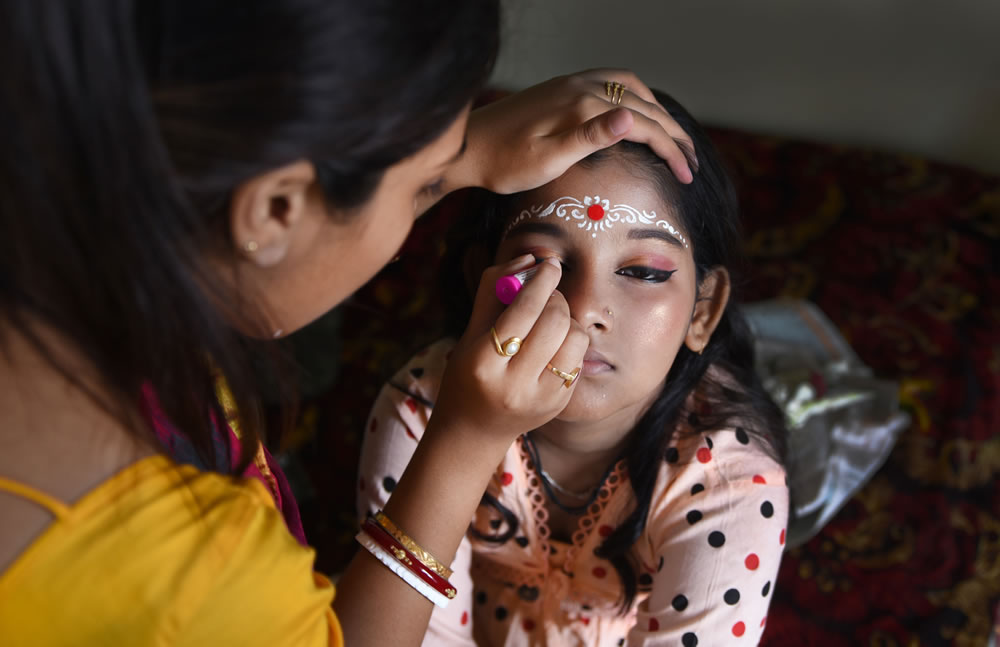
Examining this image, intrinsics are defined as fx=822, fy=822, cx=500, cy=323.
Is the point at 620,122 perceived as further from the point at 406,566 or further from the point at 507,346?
the point at 406,566

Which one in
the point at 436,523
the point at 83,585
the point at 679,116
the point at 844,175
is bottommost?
the point at 844,175

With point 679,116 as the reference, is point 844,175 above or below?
below

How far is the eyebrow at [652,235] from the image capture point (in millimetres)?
939

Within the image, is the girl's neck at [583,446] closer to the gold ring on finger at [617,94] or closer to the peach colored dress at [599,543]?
the peach colored dress at [599,543]

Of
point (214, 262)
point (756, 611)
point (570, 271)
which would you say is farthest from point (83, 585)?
point (756, 611)

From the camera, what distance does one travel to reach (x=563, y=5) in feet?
7.72

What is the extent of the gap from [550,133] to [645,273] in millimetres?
198

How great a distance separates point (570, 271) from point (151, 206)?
0.50m

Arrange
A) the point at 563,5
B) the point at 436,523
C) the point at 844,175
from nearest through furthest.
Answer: the point at 436,523 < the point at 844,175 < the point at 563,5

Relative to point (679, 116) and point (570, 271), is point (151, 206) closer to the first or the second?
point (570, 271)

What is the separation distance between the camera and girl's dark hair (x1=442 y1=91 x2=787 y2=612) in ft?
3.31

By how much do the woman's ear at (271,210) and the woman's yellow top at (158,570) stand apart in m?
0.18

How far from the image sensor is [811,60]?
2328mm

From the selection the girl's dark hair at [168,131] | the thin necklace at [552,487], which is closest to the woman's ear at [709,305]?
the thin necklace at [552,487]
